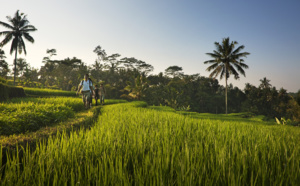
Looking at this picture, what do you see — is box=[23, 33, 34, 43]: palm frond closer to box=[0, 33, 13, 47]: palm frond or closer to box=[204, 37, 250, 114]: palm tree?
box=[0, 33, 13, 47]: palm frond

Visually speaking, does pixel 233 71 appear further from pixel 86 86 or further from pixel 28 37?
pixel 28 37

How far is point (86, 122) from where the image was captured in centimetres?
517

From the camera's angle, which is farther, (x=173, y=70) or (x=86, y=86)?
(x=173, y=70)

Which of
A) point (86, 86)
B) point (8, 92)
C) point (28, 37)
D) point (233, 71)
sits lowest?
point (8, 92)

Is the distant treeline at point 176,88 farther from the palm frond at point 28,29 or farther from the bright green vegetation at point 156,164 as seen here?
the bright green vegetation at point 156,164

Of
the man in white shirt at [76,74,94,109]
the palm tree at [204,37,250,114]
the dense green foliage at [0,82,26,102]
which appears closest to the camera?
the man in white shirt at [76,74,94,109]

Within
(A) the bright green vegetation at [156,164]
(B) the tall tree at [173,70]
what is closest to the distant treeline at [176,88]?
(B) the tall tree at [173,70]

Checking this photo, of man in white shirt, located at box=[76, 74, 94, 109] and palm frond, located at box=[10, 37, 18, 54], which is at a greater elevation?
palm frond, located at box=[10, 37, 18, 54]

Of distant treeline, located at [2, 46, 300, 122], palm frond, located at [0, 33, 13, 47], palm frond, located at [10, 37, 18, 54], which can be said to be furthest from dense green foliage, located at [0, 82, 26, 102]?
palm frond, located at [0, 33, 13, 47]

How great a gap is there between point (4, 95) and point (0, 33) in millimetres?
23515

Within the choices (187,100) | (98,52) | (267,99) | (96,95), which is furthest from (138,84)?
(267,99)

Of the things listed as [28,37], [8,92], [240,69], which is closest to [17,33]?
[28,37]

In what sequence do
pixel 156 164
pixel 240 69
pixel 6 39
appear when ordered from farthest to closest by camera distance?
pixel 6 39, pixel 240 69, pixel 156 164

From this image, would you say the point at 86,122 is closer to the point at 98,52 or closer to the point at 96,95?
the point at 96,95
